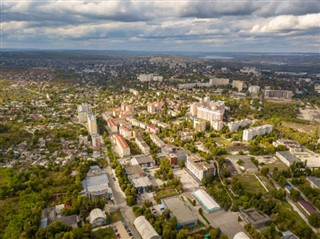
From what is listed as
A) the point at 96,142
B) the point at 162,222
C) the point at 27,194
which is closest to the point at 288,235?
the point at 162,222

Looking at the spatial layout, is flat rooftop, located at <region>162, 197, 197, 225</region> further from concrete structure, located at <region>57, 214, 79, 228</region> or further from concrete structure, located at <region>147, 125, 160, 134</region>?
concrete structure, located at <region>147, 125, 160, 134</region>

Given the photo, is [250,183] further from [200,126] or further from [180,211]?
[200,126]

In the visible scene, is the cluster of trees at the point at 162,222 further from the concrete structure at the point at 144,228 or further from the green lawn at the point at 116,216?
the green lawn at the point at 116,216

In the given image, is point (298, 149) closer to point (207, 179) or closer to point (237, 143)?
point (237, 143)

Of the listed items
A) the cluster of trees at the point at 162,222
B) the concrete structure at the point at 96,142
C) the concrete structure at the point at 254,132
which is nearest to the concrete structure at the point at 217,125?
the concrete structure at the point at 254,132

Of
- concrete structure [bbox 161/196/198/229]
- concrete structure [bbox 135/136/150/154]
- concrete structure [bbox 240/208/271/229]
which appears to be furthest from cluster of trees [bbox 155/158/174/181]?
concrete structure [bbox 240/208/271/229]

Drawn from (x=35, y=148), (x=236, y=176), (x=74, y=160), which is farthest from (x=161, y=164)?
(x=35, y=148)
